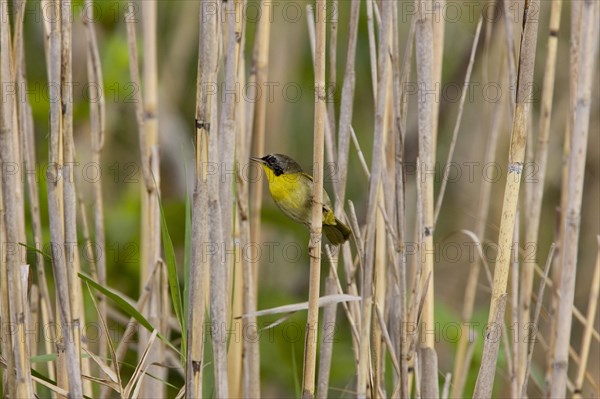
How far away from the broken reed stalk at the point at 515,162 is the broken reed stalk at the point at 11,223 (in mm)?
934

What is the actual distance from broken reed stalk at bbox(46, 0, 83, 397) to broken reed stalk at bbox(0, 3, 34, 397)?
85 millimetres

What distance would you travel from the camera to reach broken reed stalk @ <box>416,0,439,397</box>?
1581mm

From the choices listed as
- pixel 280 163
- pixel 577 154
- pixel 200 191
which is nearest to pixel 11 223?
pixel 200 191

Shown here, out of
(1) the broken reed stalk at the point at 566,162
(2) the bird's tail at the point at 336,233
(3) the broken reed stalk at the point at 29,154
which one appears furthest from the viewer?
(2) the bird's tail at the point at 336,233

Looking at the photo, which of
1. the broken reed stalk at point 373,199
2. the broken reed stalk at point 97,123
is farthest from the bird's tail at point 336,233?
the broken reed stalk at point 97,123

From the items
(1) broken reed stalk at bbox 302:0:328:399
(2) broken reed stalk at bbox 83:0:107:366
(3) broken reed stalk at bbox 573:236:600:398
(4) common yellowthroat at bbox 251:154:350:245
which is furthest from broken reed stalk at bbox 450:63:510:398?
(2) broken reed stalk at bbox 83:0:107:366

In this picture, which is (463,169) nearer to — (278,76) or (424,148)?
(278,76)

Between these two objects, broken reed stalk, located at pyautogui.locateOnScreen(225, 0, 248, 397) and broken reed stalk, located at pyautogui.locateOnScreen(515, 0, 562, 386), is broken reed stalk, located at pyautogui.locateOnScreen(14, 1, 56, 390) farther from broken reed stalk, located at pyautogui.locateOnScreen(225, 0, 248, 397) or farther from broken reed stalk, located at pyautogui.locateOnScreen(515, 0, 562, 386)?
broken reed stalk, located at pyautogui.locateOnScreen(515, 0, 562, 386)

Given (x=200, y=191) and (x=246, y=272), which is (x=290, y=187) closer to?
(x=246, y=272)

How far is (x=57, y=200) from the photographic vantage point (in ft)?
4.68

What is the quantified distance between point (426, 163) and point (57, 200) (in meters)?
0.75

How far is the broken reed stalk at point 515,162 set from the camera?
4.63 ft

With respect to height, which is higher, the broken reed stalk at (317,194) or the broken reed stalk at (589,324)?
the broken reed stalk at (317,194)

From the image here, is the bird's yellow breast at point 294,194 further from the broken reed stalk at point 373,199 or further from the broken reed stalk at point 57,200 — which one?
the broken reed stalk at point 57,200
